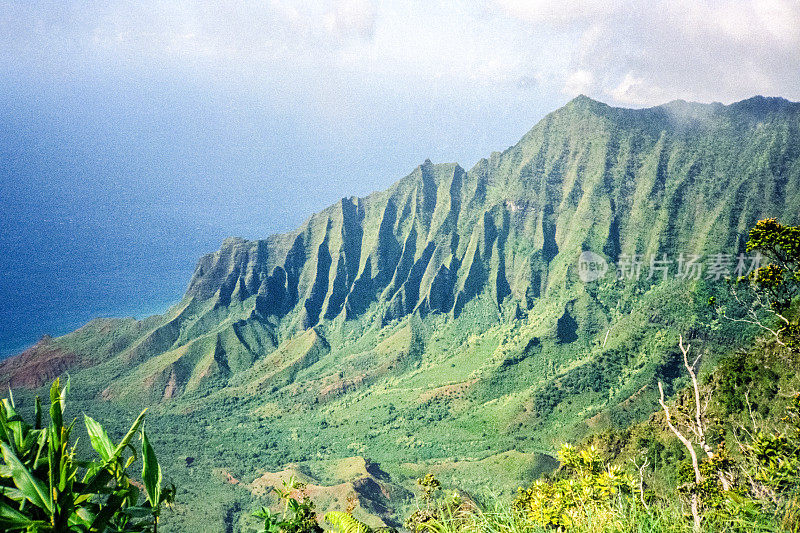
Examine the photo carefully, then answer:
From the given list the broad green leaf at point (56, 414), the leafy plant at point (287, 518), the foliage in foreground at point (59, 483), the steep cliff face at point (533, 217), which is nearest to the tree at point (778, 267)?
the leafy plant at point (287, 518)

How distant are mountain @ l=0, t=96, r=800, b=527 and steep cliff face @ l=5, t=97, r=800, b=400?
431 millimetres

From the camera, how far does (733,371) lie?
34.9 metres

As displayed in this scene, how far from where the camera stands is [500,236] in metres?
111

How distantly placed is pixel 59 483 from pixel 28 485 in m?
0.26

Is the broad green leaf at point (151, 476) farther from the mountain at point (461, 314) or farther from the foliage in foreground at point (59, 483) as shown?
the mountain at point (461, 314)

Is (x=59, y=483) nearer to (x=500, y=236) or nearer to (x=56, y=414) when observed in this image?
(x=56, y=414)

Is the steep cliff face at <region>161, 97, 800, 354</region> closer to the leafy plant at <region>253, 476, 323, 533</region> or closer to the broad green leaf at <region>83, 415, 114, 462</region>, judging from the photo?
the leafy plant at <region>253, 476, 323, 533</region>

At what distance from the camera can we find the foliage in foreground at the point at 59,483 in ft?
8.36

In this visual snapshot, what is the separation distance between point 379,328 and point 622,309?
53.9 m

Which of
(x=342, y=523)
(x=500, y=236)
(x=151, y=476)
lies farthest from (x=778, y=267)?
(x=500, y=236)

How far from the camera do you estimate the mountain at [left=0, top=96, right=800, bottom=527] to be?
67000 millimetres

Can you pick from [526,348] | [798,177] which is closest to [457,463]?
[526,348]

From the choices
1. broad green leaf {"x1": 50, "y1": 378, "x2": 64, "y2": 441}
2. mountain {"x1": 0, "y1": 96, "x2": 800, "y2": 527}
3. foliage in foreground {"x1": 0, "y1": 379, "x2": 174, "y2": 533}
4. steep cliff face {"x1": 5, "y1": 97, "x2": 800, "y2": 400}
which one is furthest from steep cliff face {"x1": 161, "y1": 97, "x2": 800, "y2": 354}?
broad green leaf {"x1": 50, "y1": 378, "x2": 64, "y2": 441}

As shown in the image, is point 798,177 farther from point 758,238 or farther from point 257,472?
point 257,472
